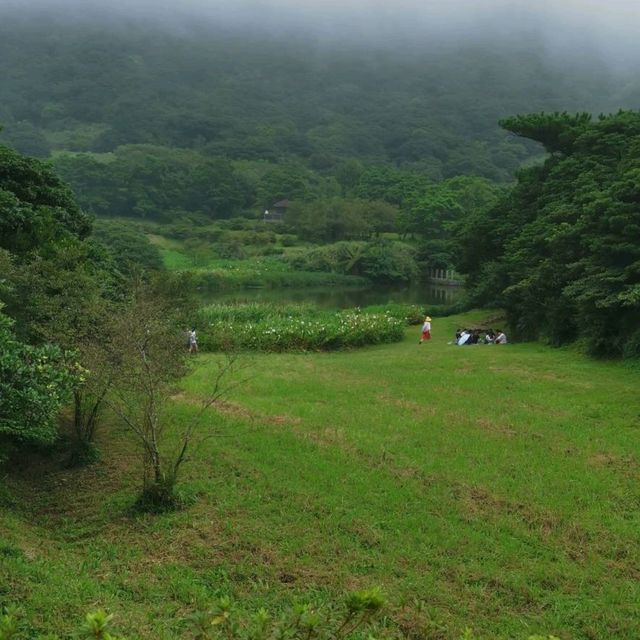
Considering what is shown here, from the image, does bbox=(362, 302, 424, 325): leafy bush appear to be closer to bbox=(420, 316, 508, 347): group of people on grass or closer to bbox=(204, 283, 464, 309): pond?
bbox=(420, 316, 508, 347): group of people on grass

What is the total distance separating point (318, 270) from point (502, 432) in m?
44.4

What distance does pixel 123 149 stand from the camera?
95500 millimetres

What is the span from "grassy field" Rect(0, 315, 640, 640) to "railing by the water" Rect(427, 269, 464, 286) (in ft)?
127

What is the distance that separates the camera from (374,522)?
757 centimetres

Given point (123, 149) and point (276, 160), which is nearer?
point (123, 149)

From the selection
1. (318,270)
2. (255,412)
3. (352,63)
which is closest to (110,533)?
(255,412)

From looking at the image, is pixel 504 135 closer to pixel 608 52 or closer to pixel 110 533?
pixel 608 52

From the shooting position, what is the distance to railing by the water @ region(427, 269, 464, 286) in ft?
167

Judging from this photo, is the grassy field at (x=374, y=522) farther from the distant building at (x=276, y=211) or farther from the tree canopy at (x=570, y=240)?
the distant building at (x=276, y=211)

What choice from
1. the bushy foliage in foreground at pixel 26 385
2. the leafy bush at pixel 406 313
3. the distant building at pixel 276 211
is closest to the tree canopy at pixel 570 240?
the leafy bush at pixel 406 313

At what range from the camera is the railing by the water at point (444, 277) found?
167ft

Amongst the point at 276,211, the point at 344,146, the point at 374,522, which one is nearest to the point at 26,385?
the point at 374,522

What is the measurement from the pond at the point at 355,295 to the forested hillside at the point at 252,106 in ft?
95.7

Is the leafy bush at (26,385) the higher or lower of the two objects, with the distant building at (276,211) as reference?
lower
